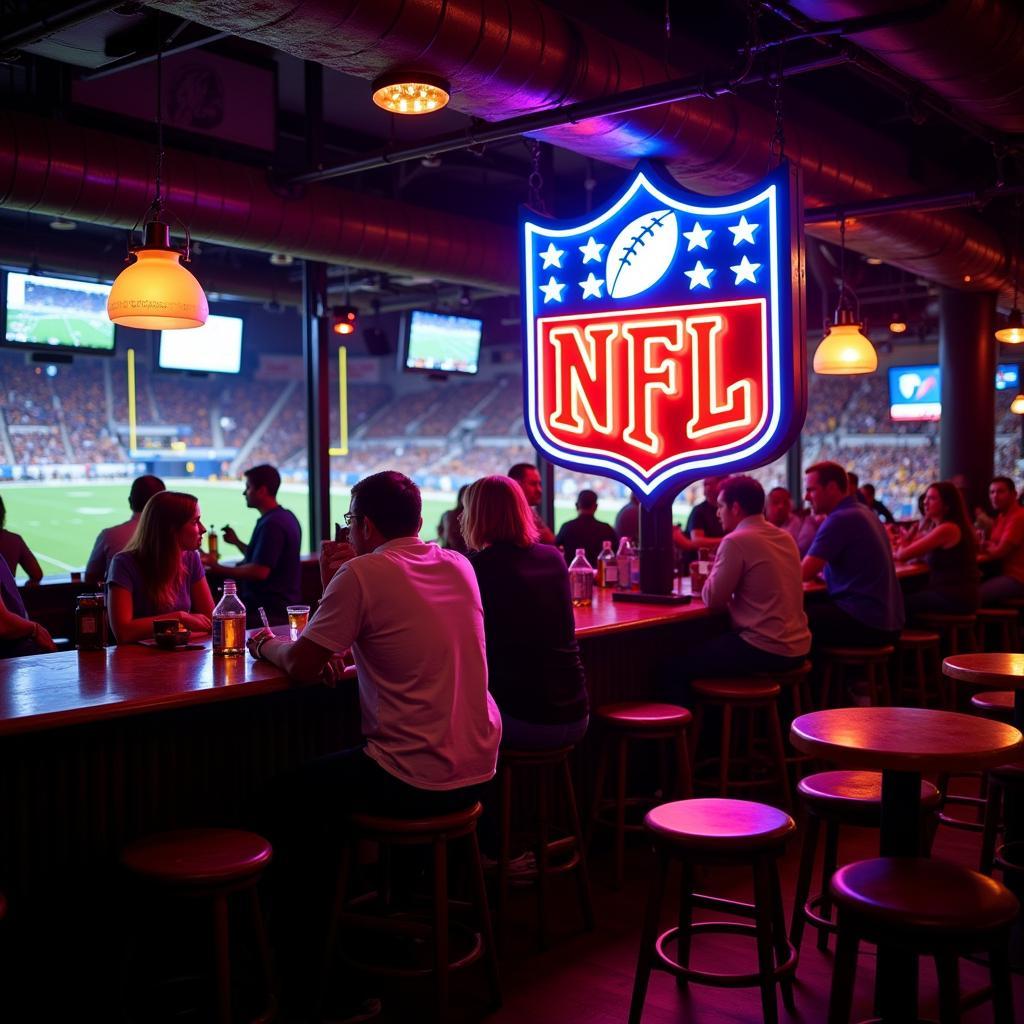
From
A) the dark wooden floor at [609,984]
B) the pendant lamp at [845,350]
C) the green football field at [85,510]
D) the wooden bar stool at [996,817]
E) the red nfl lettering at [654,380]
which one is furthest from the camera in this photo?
the green football field at [85,510]

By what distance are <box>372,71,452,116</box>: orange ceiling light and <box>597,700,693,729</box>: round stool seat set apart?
2.27 metres

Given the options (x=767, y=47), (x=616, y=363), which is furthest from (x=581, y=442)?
(x=767, y=47)

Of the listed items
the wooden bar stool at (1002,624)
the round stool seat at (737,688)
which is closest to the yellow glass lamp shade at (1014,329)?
the wooden bar stool at (1002,624)

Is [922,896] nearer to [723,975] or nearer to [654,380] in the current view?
[723,975]

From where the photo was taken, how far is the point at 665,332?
16.0 feet

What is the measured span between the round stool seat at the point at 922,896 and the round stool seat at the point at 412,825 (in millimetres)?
949

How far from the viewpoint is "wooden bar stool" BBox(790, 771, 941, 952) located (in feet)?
10.00

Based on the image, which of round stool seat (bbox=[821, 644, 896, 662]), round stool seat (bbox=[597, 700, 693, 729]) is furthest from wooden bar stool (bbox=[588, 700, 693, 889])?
round stool seat (bbox=[821, 644, 896, 662])

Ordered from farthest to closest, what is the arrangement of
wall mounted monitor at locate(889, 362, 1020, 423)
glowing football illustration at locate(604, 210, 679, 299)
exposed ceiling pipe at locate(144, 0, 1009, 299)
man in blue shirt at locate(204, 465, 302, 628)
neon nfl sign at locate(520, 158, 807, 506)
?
wall mounted monitor at locate(889, 362, 1020, 423)
man in blue shirt at locate(204, 465, 302, 628)
glowing football illustration at locate(604, 210, 679, 299)
neon nfl sign at locate(520, 158, 807, 506)
exposed ceiling pipe at locate(144, 0, 1009, 299)

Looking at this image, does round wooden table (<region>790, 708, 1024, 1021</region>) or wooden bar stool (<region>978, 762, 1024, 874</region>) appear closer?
round wooden table (<region>790, 708, 1024, 1021</region>)

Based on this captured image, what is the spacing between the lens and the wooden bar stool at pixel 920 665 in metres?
5.97

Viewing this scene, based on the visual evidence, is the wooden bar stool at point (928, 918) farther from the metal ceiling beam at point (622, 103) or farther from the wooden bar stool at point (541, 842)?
the metal ceiling beam at point (622, 103)

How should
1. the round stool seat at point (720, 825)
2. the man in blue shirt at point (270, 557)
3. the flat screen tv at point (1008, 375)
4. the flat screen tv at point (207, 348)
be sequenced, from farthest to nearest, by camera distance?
1. the flat screen tv at point (1008, 375)
2. the flat screen tv at point (207, 348)
3. the man in blue shirt at point (270, 557)
4. the round stool seat at point (720, 825)

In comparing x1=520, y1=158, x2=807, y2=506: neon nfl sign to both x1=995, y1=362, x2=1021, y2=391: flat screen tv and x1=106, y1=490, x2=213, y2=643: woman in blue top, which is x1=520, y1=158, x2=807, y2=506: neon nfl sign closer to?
x1=106, y1=490, x2=213, y2=643: woman in blue top
